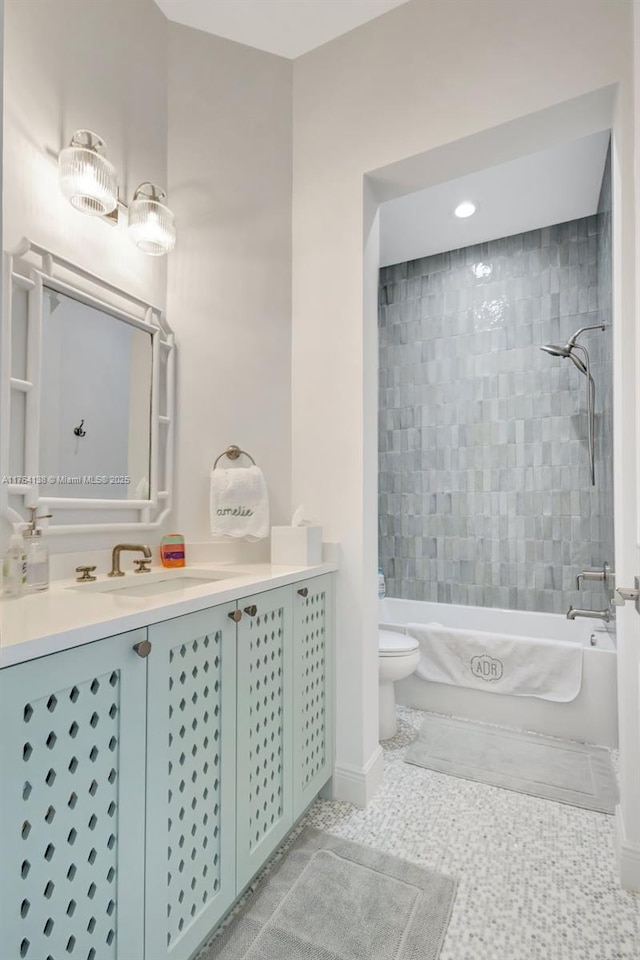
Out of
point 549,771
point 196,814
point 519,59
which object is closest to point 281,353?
point 519,59

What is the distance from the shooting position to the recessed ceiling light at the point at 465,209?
2900 millimetres

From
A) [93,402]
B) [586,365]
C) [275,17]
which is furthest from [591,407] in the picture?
[93,402]

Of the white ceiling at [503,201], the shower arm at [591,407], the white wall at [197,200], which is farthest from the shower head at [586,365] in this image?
the white wall at [197,200]

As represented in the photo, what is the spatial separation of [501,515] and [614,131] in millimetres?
2099

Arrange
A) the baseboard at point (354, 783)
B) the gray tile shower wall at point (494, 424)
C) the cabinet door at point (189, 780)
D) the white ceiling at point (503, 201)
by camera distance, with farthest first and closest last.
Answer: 1. the gray tile shower wall at point (494, 424)
2. the white ceiling at point (503, 201)
3. the baseboard at point (354, 783)
4. the cabinet door at point (189, 780)

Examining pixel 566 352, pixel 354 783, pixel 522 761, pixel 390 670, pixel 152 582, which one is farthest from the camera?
pixel 566 352

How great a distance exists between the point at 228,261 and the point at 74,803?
1.86 m

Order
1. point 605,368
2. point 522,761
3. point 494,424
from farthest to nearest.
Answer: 1. point 494,424
2. point 605,368
3. point 522,761

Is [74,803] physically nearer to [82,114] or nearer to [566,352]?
[82,114]

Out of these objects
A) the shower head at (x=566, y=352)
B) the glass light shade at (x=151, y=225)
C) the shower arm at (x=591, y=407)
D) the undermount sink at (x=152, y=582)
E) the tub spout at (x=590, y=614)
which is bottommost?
the tub spout at (x=590, y=614)

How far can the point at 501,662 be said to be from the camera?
104 inches

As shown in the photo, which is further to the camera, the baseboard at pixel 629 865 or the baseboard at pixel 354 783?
the baseboard at pixel 354 783

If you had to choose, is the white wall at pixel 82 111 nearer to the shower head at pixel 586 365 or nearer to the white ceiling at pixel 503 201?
the white ceiling at pixel 503 201

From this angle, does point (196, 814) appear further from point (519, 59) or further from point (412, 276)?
point (412, 276)
